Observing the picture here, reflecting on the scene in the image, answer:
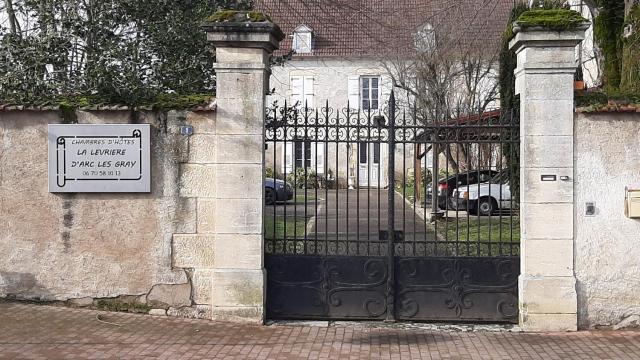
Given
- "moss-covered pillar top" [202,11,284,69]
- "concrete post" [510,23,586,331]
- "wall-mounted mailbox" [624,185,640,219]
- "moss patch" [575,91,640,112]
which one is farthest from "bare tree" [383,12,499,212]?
"moss-covered pillar top" [202,11,284,69]

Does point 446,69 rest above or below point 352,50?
below

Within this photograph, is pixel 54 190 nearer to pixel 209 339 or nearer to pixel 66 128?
pixel 66 128

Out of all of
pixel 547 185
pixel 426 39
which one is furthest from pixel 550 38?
pixel 426 39

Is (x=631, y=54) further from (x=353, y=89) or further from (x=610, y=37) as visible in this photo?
(x=353, y=89)

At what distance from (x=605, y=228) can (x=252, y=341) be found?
4106mm

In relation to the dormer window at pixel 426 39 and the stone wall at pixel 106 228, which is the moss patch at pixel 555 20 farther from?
the dormer window at pixel 426 39

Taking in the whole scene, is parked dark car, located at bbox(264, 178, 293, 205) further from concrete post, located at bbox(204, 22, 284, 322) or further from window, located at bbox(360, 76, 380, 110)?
window, located at bbox(360, 76, 380, 110)

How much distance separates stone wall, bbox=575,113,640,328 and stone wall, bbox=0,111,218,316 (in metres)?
4.23

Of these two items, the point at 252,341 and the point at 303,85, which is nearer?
the point at 252,341

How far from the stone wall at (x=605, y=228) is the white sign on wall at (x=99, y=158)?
495 centimetres

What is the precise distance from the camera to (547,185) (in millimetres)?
7598

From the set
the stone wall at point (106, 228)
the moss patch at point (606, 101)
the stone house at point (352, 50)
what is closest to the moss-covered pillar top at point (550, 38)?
the moss patch at point (606, 101)

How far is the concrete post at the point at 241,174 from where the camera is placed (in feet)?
25.6

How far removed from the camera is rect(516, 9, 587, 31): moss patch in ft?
24.5
